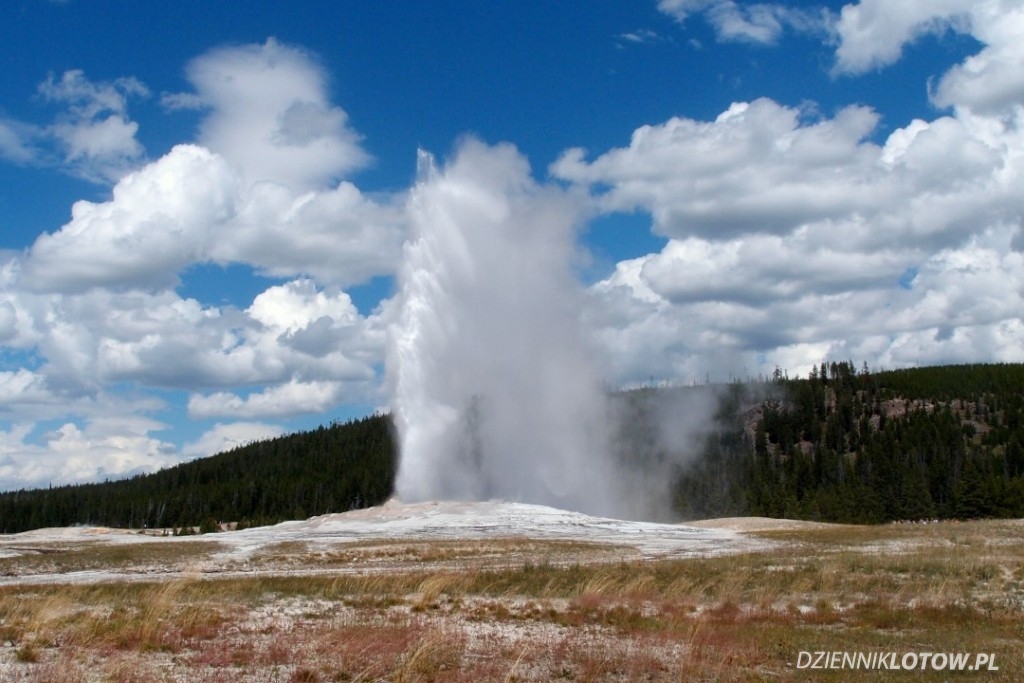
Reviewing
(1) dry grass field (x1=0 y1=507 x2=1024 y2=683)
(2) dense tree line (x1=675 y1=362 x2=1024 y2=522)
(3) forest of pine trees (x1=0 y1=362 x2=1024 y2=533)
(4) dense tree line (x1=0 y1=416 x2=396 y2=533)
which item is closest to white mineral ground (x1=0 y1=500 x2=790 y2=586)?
(1) dry grass field (x1=0 y1=507 x2=1024 y2=683)

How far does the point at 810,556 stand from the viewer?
2916 centimetres

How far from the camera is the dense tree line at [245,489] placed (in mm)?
120062

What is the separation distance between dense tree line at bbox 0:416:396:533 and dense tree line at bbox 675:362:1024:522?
47.4 m

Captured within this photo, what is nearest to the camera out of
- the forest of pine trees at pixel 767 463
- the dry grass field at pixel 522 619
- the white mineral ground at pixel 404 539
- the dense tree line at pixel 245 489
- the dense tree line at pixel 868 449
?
the dry grass field at pixel 522 619

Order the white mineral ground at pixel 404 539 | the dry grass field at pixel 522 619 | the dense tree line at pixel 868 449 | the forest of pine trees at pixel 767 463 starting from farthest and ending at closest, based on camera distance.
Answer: the forest of pine trees at pixel 767 463
the dense tree line at pixel 868 449
the white mineral ground at pixel 404 539
the dry grass field at pixel 522 619

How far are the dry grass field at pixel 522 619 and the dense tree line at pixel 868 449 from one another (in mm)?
62666

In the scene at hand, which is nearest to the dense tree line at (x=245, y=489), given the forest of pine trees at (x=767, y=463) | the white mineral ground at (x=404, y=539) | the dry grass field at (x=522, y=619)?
the forest of pine trees at (x=767, y=463)

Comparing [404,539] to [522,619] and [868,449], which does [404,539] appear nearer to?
[522,619]

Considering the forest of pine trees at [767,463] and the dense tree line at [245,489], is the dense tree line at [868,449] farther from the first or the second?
the dense tree line at [245,489]

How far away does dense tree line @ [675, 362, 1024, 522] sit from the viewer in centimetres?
8769

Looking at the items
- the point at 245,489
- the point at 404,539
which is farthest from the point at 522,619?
the point at 245,489

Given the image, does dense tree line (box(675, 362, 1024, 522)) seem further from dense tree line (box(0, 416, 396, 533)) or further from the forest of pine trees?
dense tree line (box(0, 416, 396, 533))

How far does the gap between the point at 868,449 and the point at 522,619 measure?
363 feet

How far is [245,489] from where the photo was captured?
427 feet
